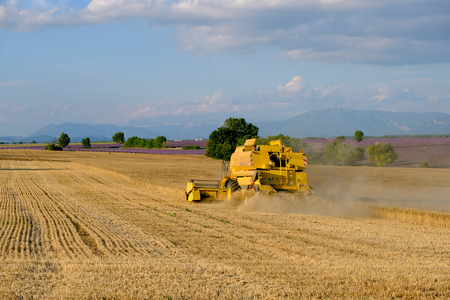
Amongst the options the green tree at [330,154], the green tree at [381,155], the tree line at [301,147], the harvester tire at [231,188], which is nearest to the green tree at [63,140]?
the tree line at [301,147]

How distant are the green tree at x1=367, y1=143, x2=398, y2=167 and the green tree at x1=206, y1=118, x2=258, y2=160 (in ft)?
51.7

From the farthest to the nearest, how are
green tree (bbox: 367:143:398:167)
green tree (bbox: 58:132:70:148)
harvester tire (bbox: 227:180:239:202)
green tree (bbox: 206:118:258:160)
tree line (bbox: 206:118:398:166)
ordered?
1. green tree (bbox: 58:132:70:148)
2. green tree (bbox: 206:118:258:160)
3. green tree (bbox: 367:143:398:167)
4. tree line (bbox: 206:118:398:166)
5. harvester tire (bbox: 227:180:239:202)

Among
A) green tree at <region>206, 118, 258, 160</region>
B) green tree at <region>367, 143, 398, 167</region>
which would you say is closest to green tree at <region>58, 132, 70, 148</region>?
green tree at <region>206, 118, 258, 160</region>

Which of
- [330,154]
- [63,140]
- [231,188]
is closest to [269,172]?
[231,188]

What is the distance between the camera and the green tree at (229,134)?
69.0 m

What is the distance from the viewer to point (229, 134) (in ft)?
229

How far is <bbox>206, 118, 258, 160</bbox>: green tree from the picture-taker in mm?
68963

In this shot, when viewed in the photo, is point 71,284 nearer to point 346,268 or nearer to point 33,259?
point 33,259

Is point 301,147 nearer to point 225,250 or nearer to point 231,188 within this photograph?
point 231,188

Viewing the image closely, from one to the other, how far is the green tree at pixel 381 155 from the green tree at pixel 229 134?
15.8 metres

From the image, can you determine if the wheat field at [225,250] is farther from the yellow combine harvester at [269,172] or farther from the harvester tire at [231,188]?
the yellow combine harvester at [269,172]

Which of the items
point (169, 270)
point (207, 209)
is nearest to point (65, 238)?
point (169, 270)

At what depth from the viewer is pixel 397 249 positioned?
478 inches

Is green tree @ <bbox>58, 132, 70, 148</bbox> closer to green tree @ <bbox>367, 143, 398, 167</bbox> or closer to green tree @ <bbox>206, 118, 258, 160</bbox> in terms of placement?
green tree @ <bbox>206, 118, 258, 160</bbox>
